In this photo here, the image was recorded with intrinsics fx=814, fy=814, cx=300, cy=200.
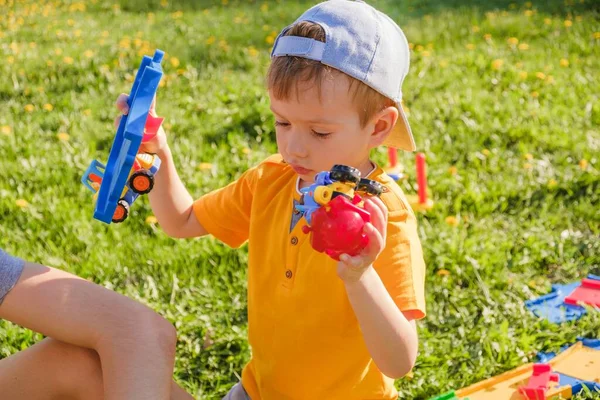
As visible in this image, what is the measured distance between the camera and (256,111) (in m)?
4.32

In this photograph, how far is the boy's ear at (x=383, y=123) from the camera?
188 cm

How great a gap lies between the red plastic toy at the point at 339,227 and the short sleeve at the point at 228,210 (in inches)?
27.3

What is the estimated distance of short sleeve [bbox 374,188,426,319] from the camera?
1806 mm

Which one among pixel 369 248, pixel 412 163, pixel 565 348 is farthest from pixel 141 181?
pixel 412 163

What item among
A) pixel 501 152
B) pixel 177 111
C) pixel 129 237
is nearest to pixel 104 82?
pixel 177 111

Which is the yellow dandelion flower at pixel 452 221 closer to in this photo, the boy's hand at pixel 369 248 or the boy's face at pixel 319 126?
the boy's face at pixel 319 126

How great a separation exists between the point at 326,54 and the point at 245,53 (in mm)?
3969

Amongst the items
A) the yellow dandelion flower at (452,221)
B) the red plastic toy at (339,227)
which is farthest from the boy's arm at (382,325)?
the yellow dandelion flower at (452,221)

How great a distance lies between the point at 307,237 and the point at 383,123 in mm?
324

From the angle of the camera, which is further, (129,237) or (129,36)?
(129,36)

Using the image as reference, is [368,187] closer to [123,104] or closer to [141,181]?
[141,181]

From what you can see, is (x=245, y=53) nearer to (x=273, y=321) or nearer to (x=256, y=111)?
(x=256, y=111)

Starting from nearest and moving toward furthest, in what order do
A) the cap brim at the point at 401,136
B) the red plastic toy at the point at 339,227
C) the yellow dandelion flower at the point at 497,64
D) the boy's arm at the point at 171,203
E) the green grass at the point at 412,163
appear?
the red plastic toy at the point at 339,227 < the cap brim at the point at 401,136 < the boy's arm at the point at 171,203 < the green grass at the point at 412,163 < the yellow dandelion flower at the point at 497,64

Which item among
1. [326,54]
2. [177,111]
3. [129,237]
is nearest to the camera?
[326,54]
